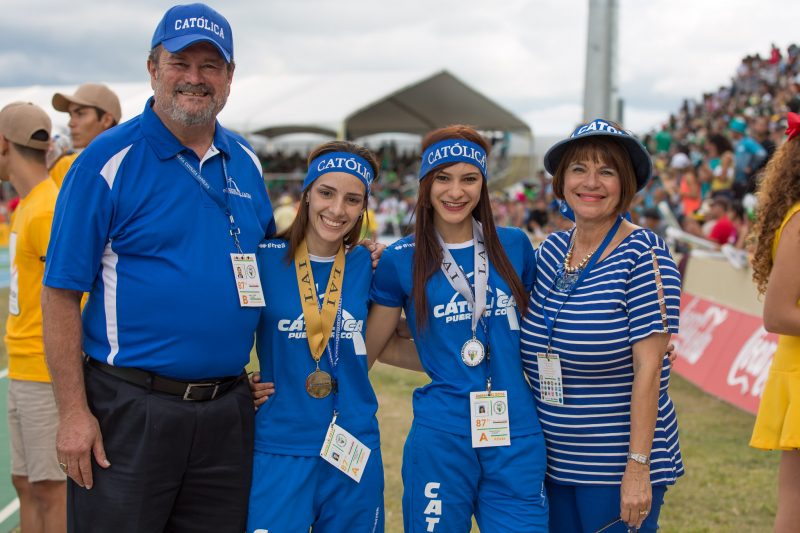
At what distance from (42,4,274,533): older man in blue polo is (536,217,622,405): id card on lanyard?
1071 millimetres

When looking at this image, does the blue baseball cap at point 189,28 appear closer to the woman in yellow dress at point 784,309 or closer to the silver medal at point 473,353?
the silver medal at point 473,353

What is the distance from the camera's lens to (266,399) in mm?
3137

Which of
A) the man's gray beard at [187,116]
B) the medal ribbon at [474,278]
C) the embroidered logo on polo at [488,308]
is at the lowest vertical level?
the embroidered logo on polo at [488,308]

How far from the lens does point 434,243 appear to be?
3.25m

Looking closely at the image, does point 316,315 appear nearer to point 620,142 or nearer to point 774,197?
point 620,142

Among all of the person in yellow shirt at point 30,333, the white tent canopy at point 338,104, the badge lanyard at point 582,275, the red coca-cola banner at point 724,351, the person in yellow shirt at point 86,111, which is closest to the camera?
the badge lanyard at point 582,275

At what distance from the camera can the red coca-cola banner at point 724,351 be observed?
7.38m

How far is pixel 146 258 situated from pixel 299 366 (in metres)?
0.73

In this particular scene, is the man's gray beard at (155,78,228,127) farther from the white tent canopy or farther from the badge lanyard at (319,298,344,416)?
the white tent canopy

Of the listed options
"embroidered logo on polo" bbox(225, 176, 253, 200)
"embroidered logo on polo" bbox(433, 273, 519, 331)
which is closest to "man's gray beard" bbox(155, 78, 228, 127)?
"embroidered logo on polo" bbox(225, 176, 253, 200)

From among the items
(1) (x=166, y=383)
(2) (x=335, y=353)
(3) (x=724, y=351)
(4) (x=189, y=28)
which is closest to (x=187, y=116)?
(4) (x=189, y=28)

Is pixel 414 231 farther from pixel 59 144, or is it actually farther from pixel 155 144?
pixel 59 144

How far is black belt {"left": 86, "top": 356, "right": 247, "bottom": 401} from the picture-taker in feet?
9.22

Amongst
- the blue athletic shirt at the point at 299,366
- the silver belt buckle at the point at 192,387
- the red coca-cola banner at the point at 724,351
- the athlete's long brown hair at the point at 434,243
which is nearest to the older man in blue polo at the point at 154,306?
the silver belt buckle at the point at 192,387
